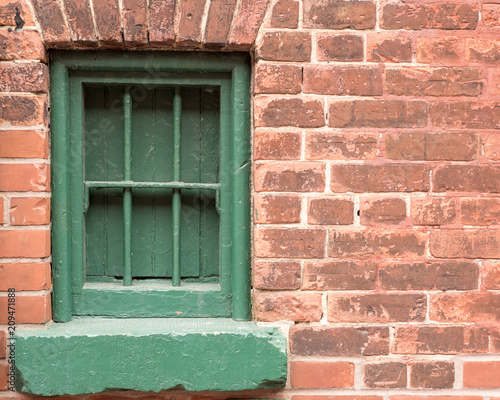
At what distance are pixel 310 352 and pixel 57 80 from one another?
54.3 inches

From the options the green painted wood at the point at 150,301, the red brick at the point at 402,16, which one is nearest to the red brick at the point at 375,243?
the green painted wood at the point at 150,301

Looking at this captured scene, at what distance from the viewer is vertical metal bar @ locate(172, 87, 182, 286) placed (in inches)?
66.2

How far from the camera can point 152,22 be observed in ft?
5.04

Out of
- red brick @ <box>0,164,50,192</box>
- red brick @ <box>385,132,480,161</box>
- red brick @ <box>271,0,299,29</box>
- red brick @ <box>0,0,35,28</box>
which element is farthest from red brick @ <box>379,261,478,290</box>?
red brick @ <box>0,0,35,28</box>

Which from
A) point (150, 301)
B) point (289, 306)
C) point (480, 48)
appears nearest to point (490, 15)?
point (480, 48)

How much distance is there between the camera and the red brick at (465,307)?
158 cm

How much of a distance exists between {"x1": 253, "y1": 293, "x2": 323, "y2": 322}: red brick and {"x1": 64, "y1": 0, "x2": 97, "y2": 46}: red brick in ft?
3.67

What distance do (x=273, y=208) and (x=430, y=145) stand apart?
618 mm

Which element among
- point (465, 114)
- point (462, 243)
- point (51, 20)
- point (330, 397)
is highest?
point (51, 20)

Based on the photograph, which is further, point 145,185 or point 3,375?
point 145,185

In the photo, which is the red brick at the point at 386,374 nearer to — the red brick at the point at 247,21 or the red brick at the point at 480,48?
the red brick at the point at 480,48

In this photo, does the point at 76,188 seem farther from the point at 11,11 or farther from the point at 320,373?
the point at 320,373

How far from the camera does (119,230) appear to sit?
1.73 meters

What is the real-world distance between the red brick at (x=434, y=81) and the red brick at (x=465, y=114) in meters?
0.04
